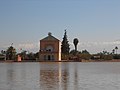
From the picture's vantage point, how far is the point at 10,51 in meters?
95.5

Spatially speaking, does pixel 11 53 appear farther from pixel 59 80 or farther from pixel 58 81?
pixel 58 81

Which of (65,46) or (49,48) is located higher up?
(65,46)

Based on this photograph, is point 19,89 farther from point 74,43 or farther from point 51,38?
point 74,43

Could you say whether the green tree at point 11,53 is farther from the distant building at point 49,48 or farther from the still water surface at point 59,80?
the still water surface at point 59,80

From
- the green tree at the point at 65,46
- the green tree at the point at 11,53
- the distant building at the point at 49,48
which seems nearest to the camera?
the distant building at the point at 49,48

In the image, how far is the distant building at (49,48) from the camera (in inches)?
3595

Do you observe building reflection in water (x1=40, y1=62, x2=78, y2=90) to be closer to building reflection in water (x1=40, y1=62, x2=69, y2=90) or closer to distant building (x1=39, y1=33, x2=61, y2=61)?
building reflection in water (x1=40, y1=62, x2=69, y2=90)

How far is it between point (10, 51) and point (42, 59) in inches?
408

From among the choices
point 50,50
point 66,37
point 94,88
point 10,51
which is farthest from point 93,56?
point 94,88

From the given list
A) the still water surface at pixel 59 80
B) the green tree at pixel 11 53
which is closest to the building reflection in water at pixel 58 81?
the still water surface at pixel 59 80

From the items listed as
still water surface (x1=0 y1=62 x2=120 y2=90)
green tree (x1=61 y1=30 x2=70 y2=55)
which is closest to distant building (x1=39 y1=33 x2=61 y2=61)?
green tree (x1=61 y1=30 x2=70 y2=55)

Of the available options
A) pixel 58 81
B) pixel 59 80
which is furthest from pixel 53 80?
pixel 58 81

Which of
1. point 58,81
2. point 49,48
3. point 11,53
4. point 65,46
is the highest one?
point 65,46

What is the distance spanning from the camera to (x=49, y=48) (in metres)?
92.7
